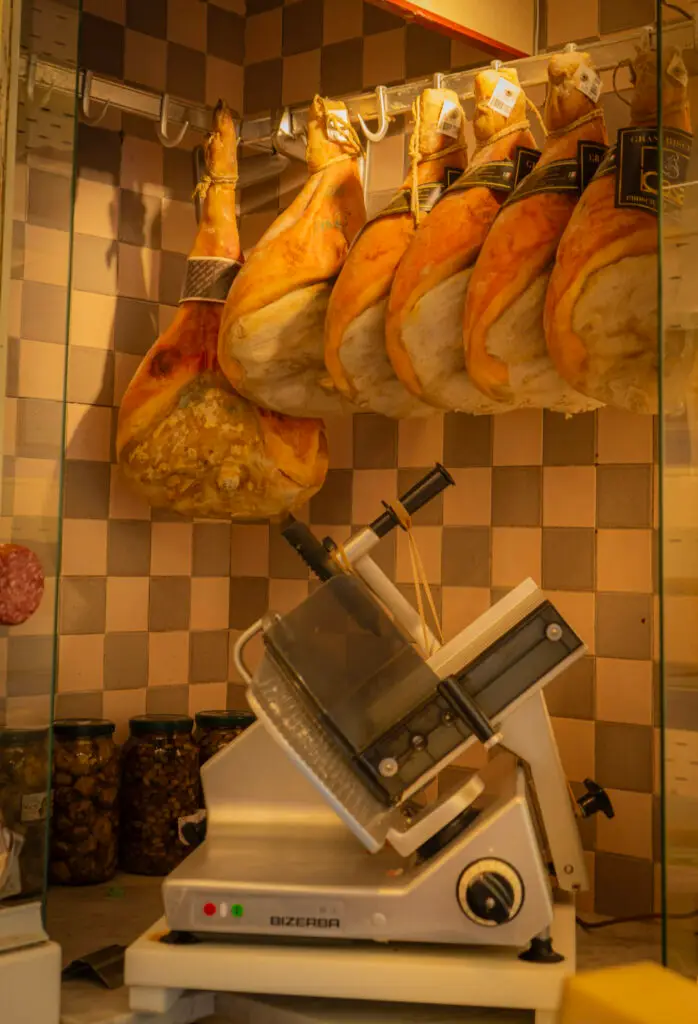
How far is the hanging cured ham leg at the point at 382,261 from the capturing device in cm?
154

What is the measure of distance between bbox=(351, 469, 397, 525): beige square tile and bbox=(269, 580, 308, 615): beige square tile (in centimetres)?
18

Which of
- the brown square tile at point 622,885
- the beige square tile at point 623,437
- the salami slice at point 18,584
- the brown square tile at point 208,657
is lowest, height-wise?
the brown square tile at point 622,885

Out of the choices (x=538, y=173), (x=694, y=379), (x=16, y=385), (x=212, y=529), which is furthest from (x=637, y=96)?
(x=212, y=529)

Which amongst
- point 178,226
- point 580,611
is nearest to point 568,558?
point 580,611

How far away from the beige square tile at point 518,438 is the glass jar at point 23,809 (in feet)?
2.85

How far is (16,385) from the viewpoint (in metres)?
1.35

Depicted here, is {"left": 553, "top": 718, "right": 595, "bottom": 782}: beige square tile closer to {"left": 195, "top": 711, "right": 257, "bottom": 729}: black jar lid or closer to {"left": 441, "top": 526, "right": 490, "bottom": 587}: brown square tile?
{"left": 441, "top": 526, "right": 490, "bottom": 587}: brown square tile

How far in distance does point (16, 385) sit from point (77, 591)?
728 millimetres

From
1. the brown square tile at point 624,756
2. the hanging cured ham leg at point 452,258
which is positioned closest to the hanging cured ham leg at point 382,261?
the hanging cured ham leg at point 452,258

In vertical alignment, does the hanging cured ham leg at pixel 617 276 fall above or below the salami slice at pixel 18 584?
above

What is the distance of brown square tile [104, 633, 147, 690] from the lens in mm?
2053

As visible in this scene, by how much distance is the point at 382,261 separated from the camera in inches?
60.7

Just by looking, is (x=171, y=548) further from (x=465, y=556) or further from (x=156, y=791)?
(x=465, y=556)

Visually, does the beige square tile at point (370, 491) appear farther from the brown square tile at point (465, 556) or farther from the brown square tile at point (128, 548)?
the brown square tile at point (128, 548)
